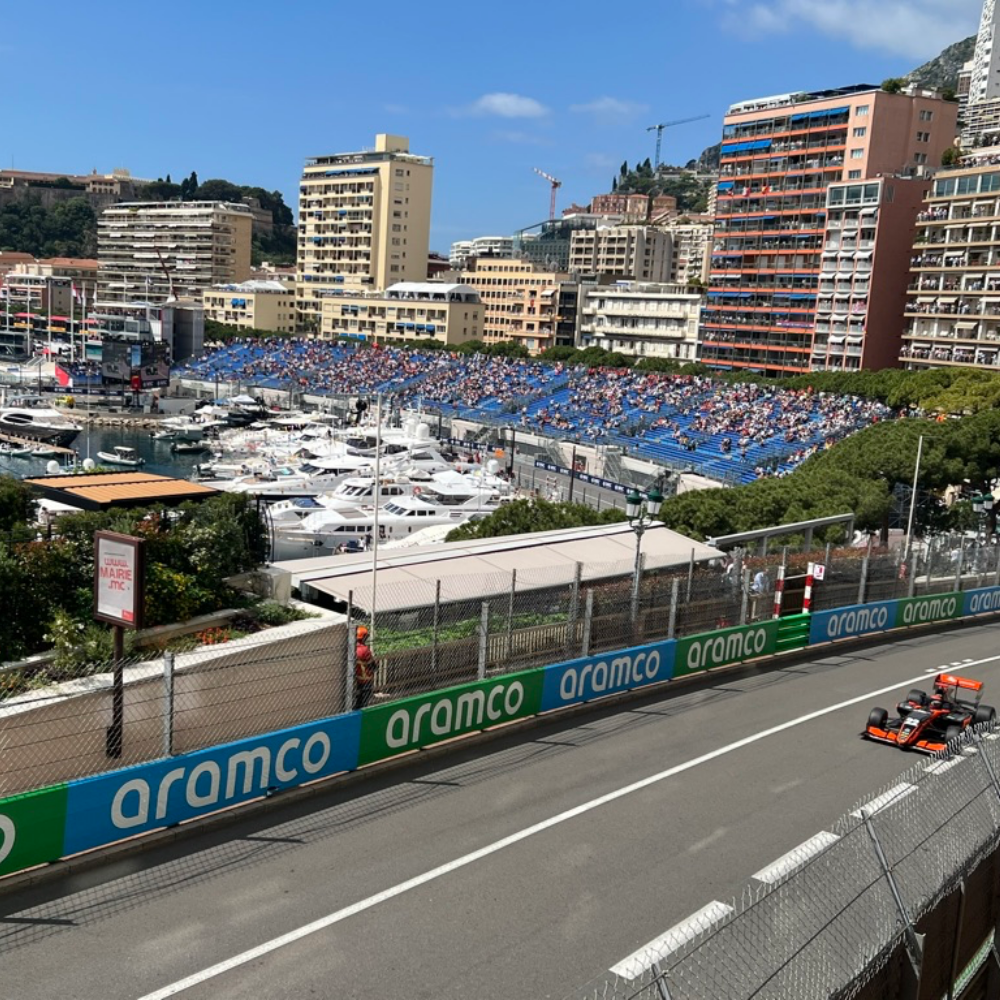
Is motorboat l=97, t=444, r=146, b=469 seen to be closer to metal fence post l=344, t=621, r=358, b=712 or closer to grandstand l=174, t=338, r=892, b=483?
grandstand l=174, t=338, r=892, b=483

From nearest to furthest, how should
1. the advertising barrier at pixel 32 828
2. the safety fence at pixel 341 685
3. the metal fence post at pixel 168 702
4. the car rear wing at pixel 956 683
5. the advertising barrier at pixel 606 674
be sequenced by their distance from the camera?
the advertising barrier at pixel 32 828
the safety fence at pixel 341 685
the metal fence post at pixel 168 702
the advertising barrier at pixel 606 674
the car rear wing at pixel 956 683

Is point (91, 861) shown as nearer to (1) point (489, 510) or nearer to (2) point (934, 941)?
(2) point (934, 941)

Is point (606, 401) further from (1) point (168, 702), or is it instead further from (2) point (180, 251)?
(2) point (180, 251)

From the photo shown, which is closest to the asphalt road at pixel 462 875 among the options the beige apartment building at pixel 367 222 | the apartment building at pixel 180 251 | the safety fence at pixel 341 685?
the safety fence at pixel 341 685

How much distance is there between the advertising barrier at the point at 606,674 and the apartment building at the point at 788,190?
2796 inches

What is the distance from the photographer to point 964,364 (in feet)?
225

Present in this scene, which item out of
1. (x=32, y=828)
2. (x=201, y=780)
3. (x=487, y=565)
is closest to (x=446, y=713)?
(x=201, y=780)

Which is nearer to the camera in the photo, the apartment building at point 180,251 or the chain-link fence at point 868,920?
the chain-link fence at point 868,920

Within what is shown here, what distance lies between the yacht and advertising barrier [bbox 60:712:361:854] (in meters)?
31.8

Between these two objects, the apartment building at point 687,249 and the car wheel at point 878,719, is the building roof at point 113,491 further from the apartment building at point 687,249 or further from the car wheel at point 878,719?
the apartment building at point 687,249

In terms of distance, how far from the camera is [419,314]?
421 feet

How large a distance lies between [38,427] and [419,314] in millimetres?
58847

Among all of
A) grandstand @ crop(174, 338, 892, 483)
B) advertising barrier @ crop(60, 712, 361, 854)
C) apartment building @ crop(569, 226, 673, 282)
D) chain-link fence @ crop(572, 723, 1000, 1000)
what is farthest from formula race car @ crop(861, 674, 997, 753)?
apartment building @ crop(569, 226, 673, 282)

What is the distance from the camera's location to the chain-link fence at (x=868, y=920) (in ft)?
19.9
